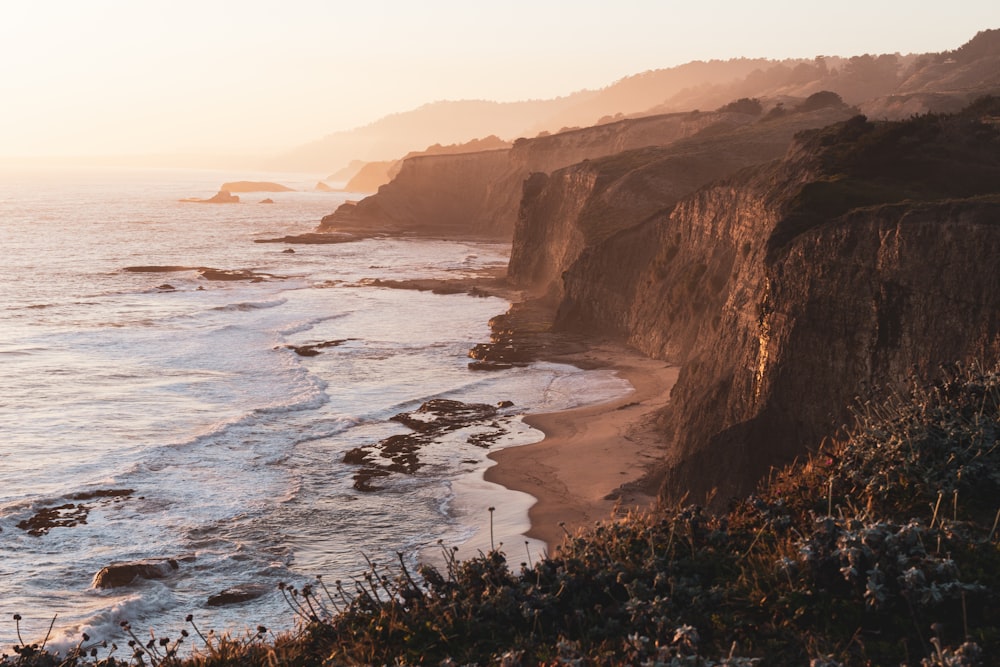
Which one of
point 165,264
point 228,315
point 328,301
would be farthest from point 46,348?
point 165,264

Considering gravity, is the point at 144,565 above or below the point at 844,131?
below

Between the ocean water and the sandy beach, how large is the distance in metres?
0.69

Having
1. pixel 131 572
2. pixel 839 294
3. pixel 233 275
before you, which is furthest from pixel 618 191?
pixel 131 572

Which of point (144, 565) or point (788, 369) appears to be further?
point (788, 369)

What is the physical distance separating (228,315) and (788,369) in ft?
139

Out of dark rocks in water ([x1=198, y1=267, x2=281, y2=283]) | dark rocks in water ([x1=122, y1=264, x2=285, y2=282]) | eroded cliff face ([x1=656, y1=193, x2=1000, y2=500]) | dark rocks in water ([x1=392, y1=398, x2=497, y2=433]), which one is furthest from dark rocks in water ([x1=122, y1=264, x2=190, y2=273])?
eroded cliff face ([x1=656, y1=193, x2=1000, y2=500])

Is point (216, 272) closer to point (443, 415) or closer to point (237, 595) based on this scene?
point (443, 415)

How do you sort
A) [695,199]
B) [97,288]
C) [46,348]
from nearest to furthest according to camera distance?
[695,199], [46,348], [97,288]

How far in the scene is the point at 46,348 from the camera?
150 ft

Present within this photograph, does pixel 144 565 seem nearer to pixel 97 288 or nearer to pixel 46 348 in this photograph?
pixel 46 348

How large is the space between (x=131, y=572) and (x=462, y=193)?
11294 centimetres

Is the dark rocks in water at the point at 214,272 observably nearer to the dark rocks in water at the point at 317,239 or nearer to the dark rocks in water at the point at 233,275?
the dark rocks in water at the point at 233,275

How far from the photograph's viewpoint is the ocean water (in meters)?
19.2

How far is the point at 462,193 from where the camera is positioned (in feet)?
424
